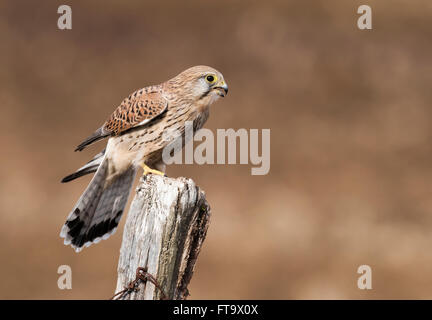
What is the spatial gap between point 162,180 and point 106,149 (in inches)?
36.9

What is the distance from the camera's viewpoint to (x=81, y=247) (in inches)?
127

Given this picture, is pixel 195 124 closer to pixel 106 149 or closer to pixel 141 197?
pixel 106 149

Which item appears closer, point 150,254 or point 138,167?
point 150,254

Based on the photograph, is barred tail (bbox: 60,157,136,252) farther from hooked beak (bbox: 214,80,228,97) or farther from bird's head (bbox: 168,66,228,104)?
hooked beak (bbox: 214,80,228,97)

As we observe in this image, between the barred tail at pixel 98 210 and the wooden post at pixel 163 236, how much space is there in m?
0.78

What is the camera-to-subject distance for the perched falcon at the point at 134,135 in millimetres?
3178

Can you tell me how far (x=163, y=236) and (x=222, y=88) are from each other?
1.11 m

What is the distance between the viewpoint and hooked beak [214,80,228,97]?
3.12 metres

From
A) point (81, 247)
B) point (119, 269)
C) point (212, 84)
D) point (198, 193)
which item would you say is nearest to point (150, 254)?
point (119, 269)

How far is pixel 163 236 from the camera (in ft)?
7.89

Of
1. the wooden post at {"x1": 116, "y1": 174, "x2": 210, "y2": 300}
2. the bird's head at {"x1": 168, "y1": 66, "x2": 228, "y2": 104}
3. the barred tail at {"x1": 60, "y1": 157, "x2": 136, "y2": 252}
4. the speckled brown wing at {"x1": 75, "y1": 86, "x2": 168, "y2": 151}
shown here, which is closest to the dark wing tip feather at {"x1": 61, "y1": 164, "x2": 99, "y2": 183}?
the barred tail at {"x1": 60, "y1": 157, "x2": 136, "y2": 252}
